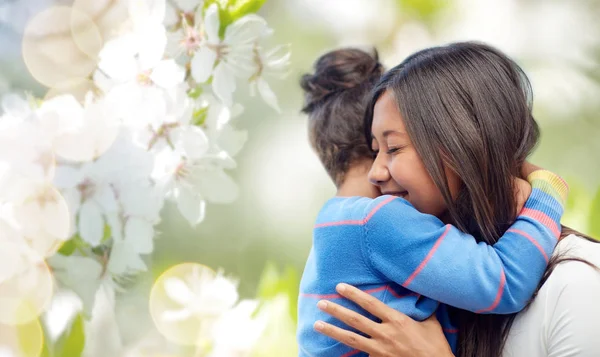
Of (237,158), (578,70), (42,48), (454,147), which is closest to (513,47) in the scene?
(578,70)

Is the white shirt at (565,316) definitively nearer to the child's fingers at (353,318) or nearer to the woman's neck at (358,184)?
the child's fingers at (353,318)

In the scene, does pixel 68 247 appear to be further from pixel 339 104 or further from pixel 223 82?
pixel 339 104

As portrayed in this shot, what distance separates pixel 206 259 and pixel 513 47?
0.91m

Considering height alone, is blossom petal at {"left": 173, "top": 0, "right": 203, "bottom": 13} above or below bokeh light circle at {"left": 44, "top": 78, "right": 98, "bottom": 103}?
above

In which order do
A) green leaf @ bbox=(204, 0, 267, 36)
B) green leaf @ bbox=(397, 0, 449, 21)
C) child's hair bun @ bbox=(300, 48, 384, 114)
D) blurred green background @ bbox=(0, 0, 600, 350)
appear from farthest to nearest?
1. green leaf @ bbox=(397, 0, 449, 21)
2. blurred green background @ bbox=(0, 0, 600, 350)
3. child's hair bun @ bbox=(300, 48, 384, 114)
4. green leaf @ bbox=(204, 0, 267, 36)

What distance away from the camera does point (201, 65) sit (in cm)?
85

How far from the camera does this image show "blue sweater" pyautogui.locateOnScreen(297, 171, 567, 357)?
2.79 feet

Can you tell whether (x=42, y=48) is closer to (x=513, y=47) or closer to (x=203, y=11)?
(x=203, y=11)

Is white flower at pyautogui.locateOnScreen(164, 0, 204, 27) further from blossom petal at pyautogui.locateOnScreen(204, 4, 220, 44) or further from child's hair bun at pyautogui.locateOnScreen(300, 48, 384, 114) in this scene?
child's hair bun at pyautogui.locateOnScreen(300, 48, 384, 114)

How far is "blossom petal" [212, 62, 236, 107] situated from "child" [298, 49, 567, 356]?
9.1 inches

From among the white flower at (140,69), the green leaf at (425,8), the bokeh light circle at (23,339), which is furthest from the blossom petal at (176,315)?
the green leaf at (425,8)

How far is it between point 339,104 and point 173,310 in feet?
1.51

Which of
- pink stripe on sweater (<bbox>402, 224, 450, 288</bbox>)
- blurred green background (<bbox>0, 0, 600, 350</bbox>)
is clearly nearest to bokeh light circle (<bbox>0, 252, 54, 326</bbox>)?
pink stripe on sweater (<bbox>402, 224, 450, 288</bbox>)

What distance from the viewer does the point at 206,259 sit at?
53.8 inches
